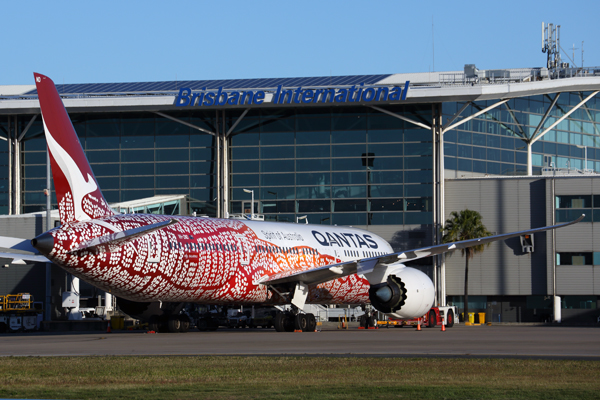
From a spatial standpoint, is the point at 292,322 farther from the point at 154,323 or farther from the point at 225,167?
the point at 225,167

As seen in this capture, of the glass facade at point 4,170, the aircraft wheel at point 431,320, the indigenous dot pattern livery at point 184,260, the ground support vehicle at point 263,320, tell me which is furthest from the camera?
the glass facade at point 4,170

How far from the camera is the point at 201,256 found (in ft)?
83.6

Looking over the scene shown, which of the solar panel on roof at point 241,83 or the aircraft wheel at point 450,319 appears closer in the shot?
the aircraft wheel at point 450,319

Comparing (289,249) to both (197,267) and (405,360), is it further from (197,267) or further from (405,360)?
(405,360)

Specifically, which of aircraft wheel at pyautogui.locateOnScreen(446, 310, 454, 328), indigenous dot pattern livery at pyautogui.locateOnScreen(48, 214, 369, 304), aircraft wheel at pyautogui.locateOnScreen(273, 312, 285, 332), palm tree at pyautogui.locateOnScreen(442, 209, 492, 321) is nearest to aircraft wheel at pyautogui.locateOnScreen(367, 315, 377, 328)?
indigenous dot pattern livery at pyautogui.locateOnScreen(48, 214, 369, 304)

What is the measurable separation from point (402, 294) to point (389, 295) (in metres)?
0.64

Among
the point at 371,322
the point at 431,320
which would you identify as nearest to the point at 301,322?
the point at 371,322

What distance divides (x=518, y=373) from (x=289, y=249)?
18.6 m

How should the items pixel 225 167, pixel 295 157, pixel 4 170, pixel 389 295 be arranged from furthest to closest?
pixel 4 170 < pixel 295 157 < pixel 225 167 < pixel 389 295

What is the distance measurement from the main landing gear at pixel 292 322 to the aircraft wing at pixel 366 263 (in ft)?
3.97

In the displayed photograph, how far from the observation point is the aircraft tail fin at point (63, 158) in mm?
21516

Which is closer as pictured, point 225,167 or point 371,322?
point 371,322

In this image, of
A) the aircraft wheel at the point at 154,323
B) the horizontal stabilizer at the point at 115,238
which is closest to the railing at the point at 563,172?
the aircraft wheel at the point at 154,323

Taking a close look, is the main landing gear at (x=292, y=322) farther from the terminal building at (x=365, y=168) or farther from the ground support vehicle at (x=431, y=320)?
the terminal building at (x=365, y=168)
